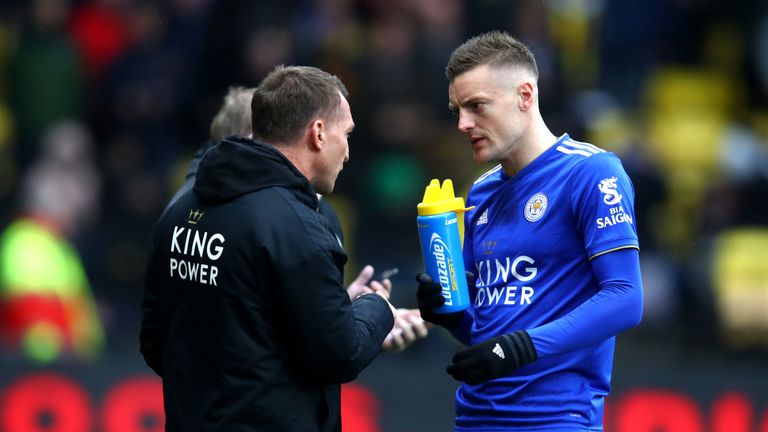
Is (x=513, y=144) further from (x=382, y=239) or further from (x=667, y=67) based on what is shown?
(x=667, y=67)

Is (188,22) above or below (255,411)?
above

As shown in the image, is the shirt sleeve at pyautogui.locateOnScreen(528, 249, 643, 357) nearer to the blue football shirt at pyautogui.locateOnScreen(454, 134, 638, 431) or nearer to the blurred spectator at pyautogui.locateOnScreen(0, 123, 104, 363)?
the blue football shirt at pyautogui.locateOnScreen(454, 134, 638, 431)

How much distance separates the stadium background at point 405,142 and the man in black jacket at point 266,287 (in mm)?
3528

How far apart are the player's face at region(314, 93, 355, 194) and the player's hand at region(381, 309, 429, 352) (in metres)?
0.72

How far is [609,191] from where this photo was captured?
4086mm

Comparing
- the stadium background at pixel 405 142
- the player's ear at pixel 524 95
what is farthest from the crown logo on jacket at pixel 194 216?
the stadium background at pixel 405 142

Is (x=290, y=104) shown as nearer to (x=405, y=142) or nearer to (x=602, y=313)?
(x=602, y=313)

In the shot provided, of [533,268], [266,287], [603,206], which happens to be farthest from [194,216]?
[603,206]

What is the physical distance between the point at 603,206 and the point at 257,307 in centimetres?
118

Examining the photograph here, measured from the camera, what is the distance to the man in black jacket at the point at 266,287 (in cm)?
393

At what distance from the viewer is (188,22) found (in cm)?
1066

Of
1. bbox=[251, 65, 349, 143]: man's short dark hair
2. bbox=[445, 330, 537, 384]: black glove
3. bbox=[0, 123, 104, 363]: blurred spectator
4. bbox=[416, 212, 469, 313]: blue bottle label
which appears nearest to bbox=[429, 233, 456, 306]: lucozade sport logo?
bbox=[416, 212, 469, 313]: blue bottle label

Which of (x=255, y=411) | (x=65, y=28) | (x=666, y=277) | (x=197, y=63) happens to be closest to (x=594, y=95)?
(x=666, y=277)

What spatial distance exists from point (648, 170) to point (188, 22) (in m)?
4.14
